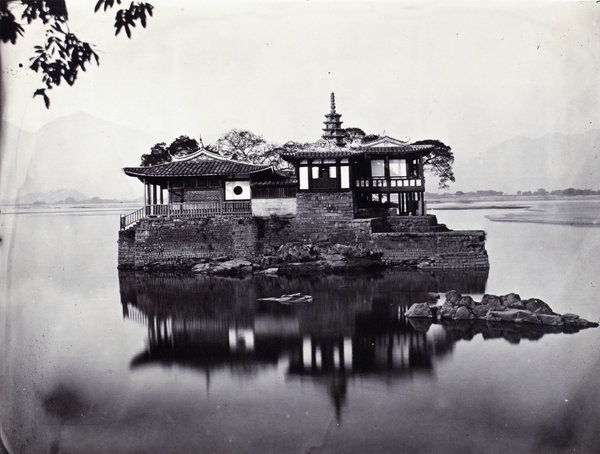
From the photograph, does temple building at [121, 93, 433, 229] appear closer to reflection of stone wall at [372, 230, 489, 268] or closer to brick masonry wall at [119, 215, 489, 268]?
A: brick masonry wall at [119, 215, 489, 268]

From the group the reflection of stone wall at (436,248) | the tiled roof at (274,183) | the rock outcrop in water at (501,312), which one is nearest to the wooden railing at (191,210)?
the tiled roof at (274,183)

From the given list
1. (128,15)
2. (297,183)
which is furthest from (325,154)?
(128,15)

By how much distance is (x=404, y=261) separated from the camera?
1973 cm

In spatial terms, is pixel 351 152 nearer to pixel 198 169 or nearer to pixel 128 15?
pixel 198 169

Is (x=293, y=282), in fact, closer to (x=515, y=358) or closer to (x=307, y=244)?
(x=307, y=244)

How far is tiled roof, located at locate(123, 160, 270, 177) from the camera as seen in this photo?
21297 mm

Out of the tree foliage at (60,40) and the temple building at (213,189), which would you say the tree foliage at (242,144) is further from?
the tree foliage at (60,40)

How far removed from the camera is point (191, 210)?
2162 centimetres

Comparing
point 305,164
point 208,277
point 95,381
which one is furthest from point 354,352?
point 305,164

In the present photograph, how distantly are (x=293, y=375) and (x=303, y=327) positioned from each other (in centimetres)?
279

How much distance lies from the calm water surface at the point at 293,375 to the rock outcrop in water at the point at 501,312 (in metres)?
0.31

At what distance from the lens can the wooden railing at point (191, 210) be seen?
70.7ft

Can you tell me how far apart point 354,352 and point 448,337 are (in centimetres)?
195

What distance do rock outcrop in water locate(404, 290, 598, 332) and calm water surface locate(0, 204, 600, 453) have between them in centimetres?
31
